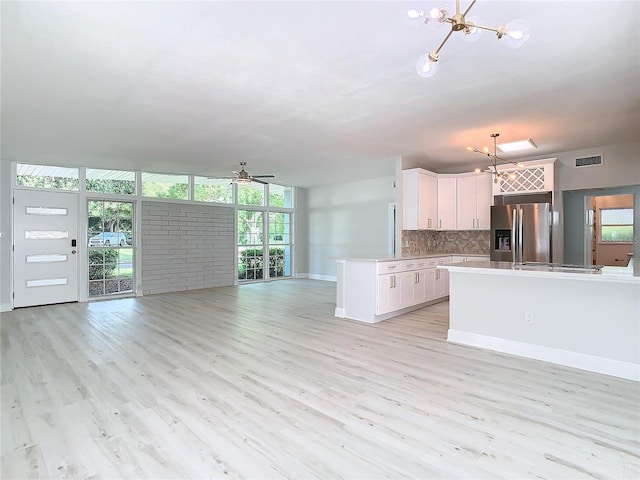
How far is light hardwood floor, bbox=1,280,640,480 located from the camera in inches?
74.3

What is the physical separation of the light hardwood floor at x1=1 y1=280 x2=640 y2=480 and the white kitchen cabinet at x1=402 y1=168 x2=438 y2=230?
7.78 ft

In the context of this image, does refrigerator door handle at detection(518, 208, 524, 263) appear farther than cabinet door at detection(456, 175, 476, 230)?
No

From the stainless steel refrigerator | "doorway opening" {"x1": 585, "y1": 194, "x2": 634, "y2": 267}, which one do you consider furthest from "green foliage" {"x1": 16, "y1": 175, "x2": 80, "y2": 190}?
"doorway opening" {"x1": 585, "y1": 194, "x2": 634, "y2": 267}

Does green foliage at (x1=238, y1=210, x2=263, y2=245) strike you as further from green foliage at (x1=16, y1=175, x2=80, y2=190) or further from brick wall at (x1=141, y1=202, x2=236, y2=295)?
green foliage at (x1=16, y1=175, x2=80, y2=190)

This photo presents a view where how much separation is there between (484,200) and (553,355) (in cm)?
353

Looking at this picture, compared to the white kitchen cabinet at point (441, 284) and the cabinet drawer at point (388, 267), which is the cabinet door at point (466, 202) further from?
the cabinet drawer at point (388, 267)

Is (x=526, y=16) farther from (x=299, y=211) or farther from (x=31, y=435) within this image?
(x=299, y=211)

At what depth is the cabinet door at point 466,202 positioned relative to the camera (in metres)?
6.48

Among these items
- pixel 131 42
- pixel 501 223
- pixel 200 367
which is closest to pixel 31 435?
pixel 200 367

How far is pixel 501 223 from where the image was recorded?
5.79 meters

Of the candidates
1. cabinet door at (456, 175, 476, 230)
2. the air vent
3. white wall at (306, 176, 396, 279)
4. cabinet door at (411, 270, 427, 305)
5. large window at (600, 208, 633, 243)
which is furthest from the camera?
white wall at (306, 176, 396, 279)

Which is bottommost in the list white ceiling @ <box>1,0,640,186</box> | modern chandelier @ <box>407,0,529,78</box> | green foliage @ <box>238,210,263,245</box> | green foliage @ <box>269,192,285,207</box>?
green foliage @ <box>238,210,263,245</box>

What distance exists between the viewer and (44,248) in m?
6.41

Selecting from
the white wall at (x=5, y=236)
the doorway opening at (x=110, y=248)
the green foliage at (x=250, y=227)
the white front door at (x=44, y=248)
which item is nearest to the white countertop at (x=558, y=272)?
the green foliage at (x=250, y=227)
